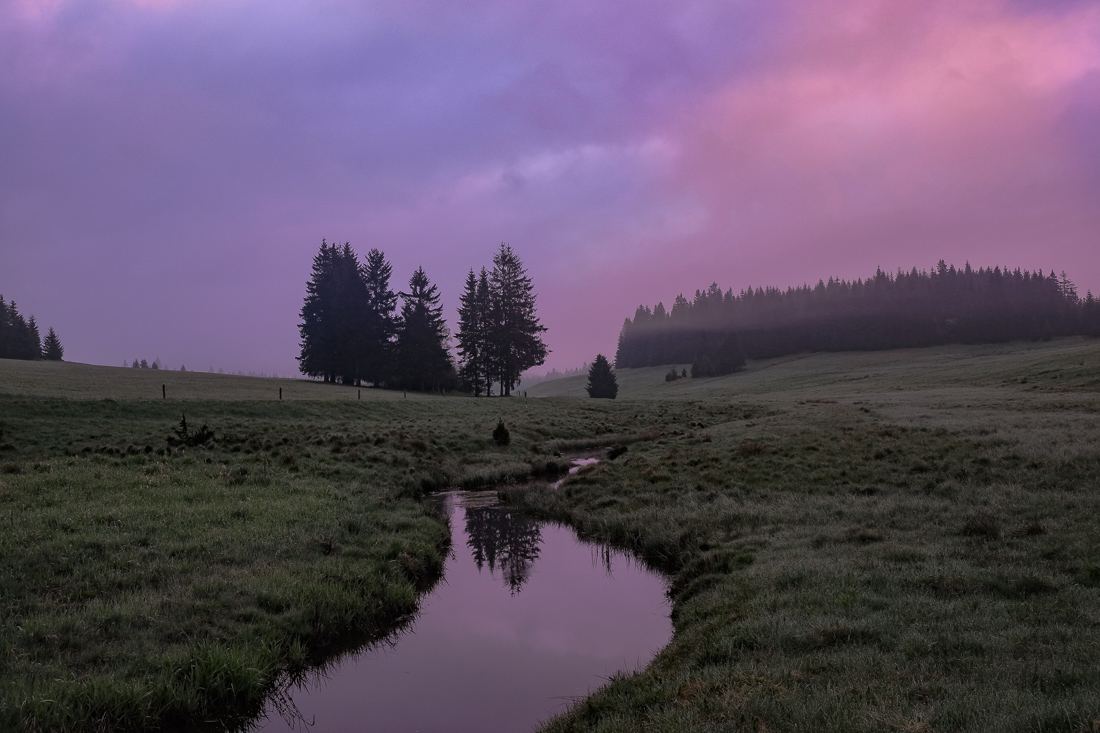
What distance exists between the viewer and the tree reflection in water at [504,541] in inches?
549

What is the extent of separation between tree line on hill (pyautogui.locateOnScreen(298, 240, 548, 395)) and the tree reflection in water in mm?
49758

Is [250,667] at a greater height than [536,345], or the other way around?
[536,345]

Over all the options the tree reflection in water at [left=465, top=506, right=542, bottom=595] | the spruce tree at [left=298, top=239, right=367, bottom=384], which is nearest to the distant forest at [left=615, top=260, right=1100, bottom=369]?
the spruce tree at [left=298, top=239, right=367, bottom=384]

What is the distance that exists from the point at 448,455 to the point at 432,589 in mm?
14636

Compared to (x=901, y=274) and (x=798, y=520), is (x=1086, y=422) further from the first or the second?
(x=901, y=274)

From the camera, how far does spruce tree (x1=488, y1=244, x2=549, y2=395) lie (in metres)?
71.1

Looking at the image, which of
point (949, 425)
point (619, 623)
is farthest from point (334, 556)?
point (949, 425)

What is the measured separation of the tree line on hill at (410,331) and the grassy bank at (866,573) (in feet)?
153

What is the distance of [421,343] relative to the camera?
67.2 m

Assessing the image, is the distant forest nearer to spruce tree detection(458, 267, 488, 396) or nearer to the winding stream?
spruce tree detection(458, 267, 488, 396)

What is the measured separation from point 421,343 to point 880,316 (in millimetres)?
110374

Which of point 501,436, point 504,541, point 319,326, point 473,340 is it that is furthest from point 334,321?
point 504,541

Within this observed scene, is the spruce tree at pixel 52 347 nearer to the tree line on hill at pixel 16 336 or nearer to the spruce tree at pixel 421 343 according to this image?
the tree line on hill at pixel 16 336

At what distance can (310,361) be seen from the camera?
7106 centimetres
